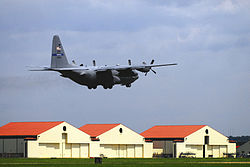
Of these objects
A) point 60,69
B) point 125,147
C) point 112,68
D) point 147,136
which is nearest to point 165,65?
point 112,68

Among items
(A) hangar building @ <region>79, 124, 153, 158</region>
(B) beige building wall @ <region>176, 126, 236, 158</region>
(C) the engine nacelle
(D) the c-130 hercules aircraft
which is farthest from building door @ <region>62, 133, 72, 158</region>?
(C) the engine nacelle

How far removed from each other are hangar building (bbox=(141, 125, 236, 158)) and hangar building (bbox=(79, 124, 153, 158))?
7.66m

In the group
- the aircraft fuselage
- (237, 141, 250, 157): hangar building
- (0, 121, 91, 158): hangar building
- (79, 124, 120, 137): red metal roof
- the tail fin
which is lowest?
(237, 141, 250, 157): hangar building

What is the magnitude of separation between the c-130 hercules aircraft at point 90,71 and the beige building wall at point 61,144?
53.8 meters

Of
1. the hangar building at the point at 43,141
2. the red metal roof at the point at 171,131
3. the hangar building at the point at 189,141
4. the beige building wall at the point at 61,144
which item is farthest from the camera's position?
the red metal roof at the point at 171,131

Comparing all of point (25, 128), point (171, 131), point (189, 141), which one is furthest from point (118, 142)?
point (25, 128)

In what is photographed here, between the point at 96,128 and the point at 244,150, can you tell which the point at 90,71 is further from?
the point at 244,150

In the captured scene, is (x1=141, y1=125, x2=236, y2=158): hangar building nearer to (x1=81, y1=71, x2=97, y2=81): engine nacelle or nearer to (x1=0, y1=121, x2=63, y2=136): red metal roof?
(x1=0, y1=121, x2=63, y2=136): red metal roof

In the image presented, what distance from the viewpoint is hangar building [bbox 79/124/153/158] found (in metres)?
159

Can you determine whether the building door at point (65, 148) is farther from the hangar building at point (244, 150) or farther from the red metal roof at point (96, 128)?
the hangar building at point (244, 150)

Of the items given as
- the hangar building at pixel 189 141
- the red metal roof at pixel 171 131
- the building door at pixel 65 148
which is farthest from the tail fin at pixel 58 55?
the red metal roof at pixel 171 131

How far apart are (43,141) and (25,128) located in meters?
11.7

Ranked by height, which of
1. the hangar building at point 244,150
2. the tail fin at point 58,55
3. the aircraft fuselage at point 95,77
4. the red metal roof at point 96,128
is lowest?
the hangar building at point 244,150

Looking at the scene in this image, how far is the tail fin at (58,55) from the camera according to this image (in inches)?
3497
